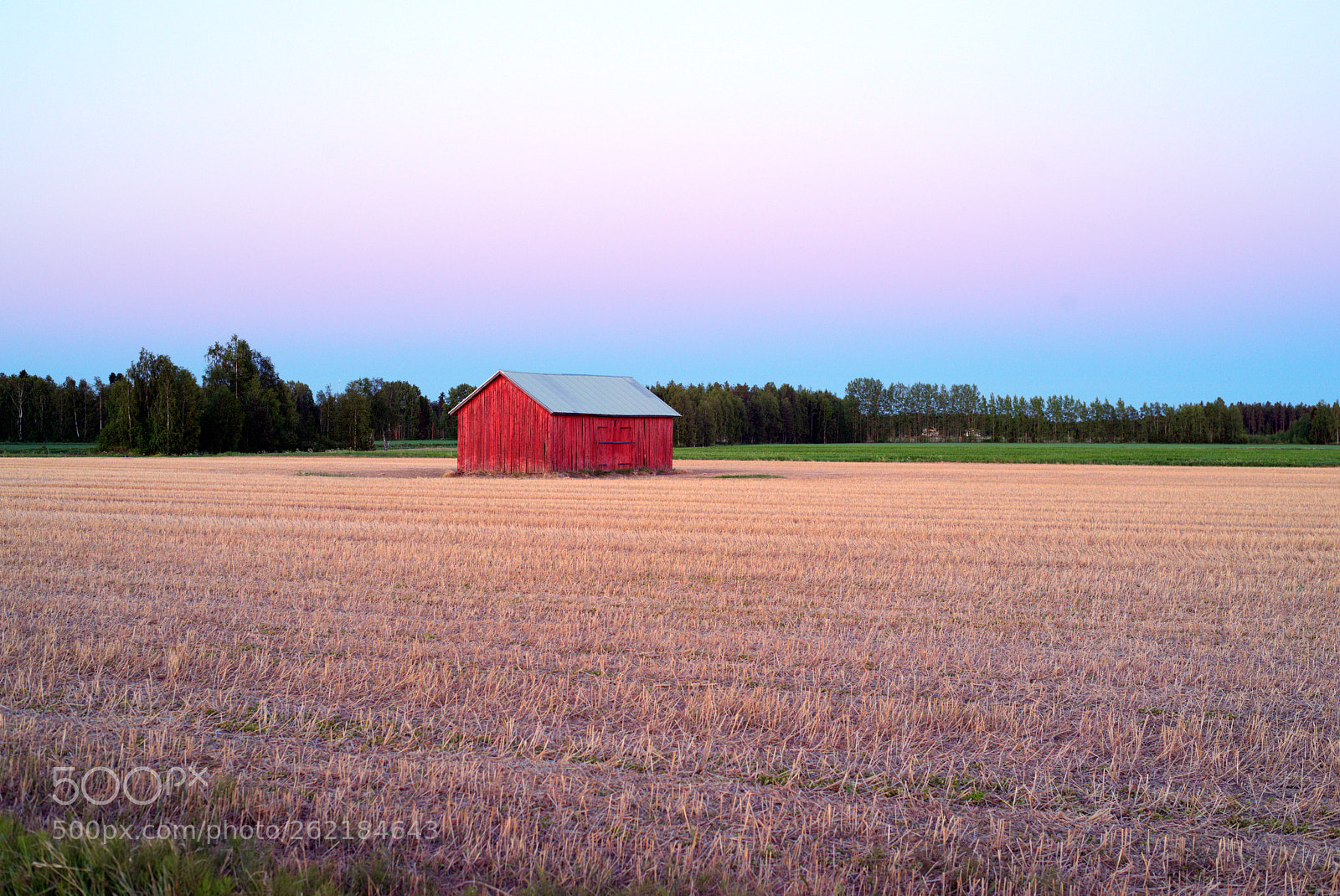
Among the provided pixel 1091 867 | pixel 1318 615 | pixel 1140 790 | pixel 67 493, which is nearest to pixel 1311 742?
pixel 1140 790

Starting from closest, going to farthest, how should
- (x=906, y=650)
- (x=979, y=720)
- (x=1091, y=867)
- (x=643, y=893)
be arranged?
(x=643, y=893) → (x=1091, y=867) → (x=979, y=720) → (x=906, y=650)

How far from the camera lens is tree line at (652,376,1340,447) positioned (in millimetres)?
154625

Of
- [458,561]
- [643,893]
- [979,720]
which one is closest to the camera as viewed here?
[643,893]

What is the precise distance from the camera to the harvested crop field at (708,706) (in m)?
4.61

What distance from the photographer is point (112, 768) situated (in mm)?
5461

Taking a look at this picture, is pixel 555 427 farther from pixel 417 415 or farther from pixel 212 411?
pixel 417 415

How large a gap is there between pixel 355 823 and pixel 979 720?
13.6ft

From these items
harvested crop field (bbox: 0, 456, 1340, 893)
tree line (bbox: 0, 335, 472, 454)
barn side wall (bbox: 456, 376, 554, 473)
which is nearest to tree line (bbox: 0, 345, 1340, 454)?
tree line (bbox: 0, 335, 472, 454)

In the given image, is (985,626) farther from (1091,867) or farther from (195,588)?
(195,588)

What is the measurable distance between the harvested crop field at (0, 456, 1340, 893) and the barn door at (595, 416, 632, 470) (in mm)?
28468
